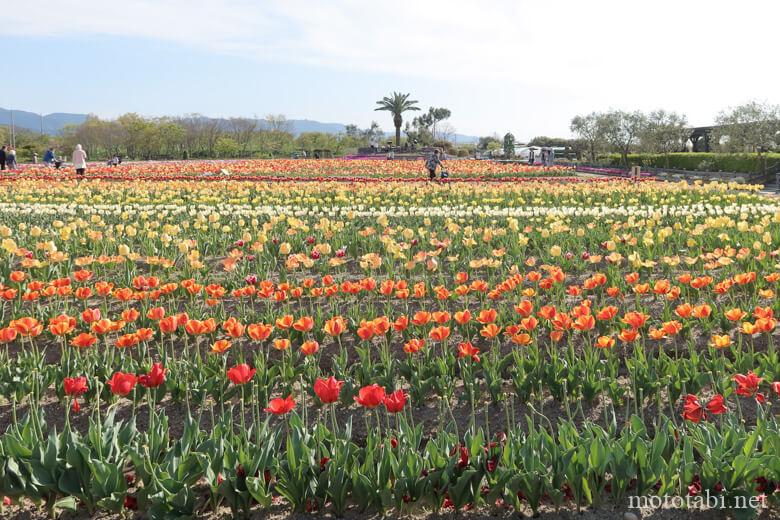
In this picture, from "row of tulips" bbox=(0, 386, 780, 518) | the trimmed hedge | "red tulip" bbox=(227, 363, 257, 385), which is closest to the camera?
"row of tulips" bbox=(0, 386, 780, 518)

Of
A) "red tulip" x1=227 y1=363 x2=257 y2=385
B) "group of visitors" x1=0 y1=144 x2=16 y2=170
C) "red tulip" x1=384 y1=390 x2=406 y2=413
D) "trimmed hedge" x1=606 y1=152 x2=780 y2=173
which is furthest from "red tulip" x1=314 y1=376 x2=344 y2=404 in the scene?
"trimmed hedge" x1=606 y1=152 x2=780 y2=173

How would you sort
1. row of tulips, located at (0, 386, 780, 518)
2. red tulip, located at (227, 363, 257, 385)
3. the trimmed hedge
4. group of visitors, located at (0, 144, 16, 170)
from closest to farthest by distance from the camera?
row of tulips, located at (0, 386, 780, 518) → red tulip, located at (227, 363, 257, 385) → group of visitors, located at (0, 144, 16, 170) → the trimmed hedge

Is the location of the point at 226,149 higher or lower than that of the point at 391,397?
higher

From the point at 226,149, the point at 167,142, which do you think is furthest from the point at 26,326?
the point at 167,142

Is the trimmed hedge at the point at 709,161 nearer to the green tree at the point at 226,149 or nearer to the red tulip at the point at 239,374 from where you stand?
the red tulip at the point at 239,374

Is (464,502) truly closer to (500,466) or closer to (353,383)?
(500,466)

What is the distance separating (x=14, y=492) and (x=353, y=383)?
2.31m

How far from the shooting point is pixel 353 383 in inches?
191

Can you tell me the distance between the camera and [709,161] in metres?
37.0

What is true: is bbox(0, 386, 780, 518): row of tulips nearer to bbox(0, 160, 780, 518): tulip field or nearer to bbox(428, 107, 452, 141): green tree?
bbox(0, 160, 780, 518): tulip field

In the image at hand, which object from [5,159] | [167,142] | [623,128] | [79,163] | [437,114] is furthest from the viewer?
[437,114]

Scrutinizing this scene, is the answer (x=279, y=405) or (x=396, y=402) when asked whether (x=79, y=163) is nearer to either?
(x=279, y=405)

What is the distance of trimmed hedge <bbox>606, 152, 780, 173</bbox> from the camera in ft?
104

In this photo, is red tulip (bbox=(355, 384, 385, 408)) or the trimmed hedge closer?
red tulip (bbox=(355, 384, 385, 408))
